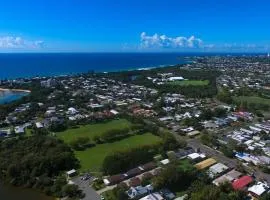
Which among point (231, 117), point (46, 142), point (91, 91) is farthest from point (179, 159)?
point (91, 91)

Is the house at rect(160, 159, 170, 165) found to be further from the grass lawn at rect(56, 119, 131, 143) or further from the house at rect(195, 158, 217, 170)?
the grass lawn at rect(56, 119, 131, 143)

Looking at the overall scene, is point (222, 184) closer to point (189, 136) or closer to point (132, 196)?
point (132, 196)

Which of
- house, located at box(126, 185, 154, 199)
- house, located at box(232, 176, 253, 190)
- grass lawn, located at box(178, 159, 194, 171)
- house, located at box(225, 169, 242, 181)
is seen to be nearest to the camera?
house, located at box(126, 185, 154, 199)

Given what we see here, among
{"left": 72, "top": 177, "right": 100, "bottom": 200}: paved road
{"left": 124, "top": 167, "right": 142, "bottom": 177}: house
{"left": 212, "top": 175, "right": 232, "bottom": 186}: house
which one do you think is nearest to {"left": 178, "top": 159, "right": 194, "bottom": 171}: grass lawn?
{"left": 212, "top": 175, "right": 232, "bottom": 186}: house

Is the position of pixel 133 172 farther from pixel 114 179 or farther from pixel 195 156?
pixel 195 156

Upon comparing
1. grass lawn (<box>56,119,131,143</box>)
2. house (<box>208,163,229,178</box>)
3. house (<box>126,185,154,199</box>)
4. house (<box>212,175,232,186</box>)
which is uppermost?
house (<box>126,185,154,199</box>)

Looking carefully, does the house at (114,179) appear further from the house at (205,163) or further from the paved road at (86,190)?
the house at (205,163)
